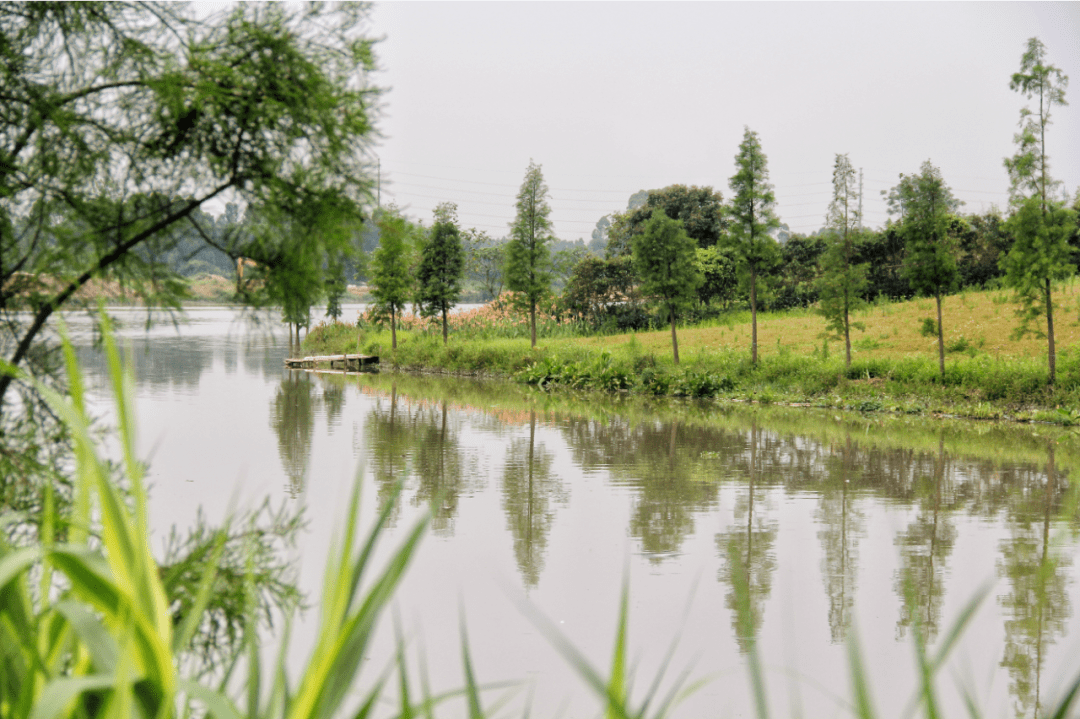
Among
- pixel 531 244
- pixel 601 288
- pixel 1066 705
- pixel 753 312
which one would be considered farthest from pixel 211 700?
pixel 601 288

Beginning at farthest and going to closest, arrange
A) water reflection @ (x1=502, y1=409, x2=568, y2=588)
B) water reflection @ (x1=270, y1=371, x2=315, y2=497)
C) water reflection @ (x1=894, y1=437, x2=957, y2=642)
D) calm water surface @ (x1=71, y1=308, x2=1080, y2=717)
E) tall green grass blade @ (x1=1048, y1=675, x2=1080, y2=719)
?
water reflection @ (x1=270, y1=371, x2=315, y2=497)
water reflection @ (x1=502, y1=409, x2=568, y2=588)
water reflection @ (x1=894, y1=437, x2=957, y2=642)
calm water surface @ (x1=71, y1=308, x2=1080, y2=717)
tall green grass blade @ (x1=1048, y1=675, x2=1080, y2=719)

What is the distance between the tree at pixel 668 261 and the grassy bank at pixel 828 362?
1.78 m

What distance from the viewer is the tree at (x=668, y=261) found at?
24.0 m

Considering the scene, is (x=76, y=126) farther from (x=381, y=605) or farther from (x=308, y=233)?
(x=381, y=605)

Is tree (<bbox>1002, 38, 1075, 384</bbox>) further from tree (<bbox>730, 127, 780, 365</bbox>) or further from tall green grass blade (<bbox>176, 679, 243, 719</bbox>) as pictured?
tall green grass blade (<bbox>176, 679, 243, 719</bbox>)

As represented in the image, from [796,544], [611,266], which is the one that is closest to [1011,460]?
[796,544]

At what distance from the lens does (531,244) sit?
29094mm

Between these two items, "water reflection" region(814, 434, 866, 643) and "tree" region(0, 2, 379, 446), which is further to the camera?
"water reflection" region(814, 434, 866, 643)

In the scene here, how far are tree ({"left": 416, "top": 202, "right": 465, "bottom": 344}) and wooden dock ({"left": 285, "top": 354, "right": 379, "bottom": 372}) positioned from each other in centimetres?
294

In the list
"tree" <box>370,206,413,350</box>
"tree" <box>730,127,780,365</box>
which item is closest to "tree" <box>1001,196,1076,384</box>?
"tree" <box>730,127,780,365</box>

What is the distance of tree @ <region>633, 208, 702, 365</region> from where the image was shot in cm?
2398

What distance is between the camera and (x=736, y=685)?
16.7 feet

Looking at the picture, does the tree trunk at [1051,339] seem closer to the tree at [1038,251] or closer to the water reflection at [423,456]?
the tree at [1038,251]

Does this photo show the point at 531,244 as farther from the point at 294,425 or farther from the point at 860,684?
the point at 860,684
